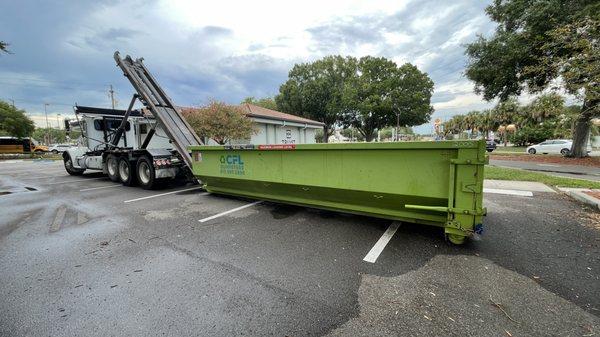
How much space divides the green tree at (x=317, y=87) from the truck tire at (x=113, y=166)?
30172mm

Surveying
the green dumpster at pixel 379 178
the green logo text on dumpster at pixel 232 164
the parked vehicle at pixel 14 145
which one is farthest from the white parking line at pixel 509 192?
the parked vehicle at pixel 14 145

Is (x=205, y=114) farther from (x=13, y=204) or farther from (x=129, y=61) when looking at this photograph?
(x=13, y=204)

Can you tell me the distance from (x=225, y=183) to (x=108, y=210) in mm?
2740

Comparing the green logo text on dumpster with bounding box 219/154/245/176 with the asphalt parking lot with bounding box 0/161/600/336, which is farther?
the green logo text on dumpster with bounding box 219/154/245/176

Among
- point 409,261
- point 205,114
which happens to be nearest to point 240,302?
point 409,261

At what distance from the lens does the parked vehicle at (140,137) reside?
842cm

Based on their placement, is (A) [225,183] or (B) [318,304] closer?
(B) [318,304]

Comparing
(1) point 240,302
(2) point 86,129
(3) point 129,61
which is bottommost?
(1) point 240,302

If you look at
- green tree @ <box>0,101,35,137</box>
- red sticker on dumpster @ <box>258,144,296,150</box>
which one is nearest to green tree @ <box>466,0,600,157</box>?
red sticker on dumpster @ <box>258,144,296,150</box>

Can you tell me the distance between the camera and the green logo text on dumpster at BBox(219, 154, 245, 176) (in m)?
6.23

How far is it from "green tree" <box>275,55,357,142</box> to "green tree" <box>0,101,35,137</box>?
34.0m

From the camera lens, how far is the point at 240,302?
2633mm

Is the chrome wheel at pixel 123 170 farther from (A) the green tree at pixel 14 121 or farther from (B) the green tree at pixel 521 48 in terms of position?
(A) the green tree at pixel 14 121

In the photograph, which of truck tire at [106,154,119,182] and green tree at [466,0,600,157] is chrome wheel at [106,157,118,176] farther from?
green tree at [466,0,600,157]
